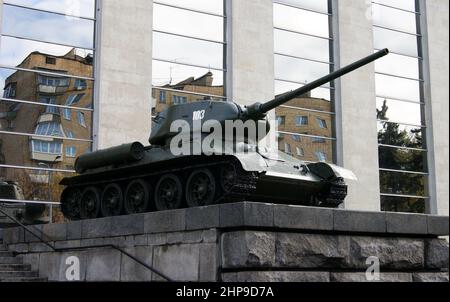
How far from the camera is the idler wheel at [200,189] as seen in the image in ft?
41.3

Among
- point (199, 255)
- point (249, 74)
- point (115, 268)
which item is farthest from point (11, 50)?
point (199, 255)

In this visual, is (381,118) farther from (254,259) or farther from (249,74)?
(254,259)

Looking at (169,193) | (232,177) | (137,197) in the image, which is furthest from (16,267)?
(232,177)

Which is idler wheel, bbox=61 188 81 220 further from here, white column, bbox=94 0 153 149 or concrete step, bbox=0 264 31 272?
white column, bbox=94 0 153 149

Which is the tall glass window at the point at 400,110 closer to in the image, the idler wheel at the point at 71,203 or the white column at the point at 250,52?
the white column at the point at 250,52

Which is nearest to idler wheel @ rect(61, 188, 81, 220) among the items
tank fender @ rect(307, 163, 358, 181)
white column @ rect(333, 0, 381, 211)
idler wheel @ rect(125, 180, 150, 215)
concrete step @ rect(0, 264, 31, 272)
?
concrete step @ rect(0, 264, 31, 272)

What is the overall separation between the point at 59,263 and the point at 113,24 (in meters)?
11.5

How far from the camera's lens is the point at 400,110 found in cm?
2889

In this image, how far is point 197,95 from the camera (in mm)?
24344

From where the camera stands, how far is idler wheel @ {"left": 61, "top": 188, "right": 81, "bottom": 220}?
51.9 feet

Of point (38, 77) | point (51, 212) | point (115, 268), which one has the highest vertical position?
point (38, 77)

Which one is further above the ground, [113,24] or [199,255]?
[113,24]

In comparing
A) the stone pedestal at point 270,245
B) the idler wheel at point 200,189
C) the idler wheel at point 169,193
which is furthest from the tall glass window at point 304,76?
the stone pedestal at point 270,245

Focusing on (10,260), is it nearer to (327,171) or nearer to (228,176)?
(228,176)
